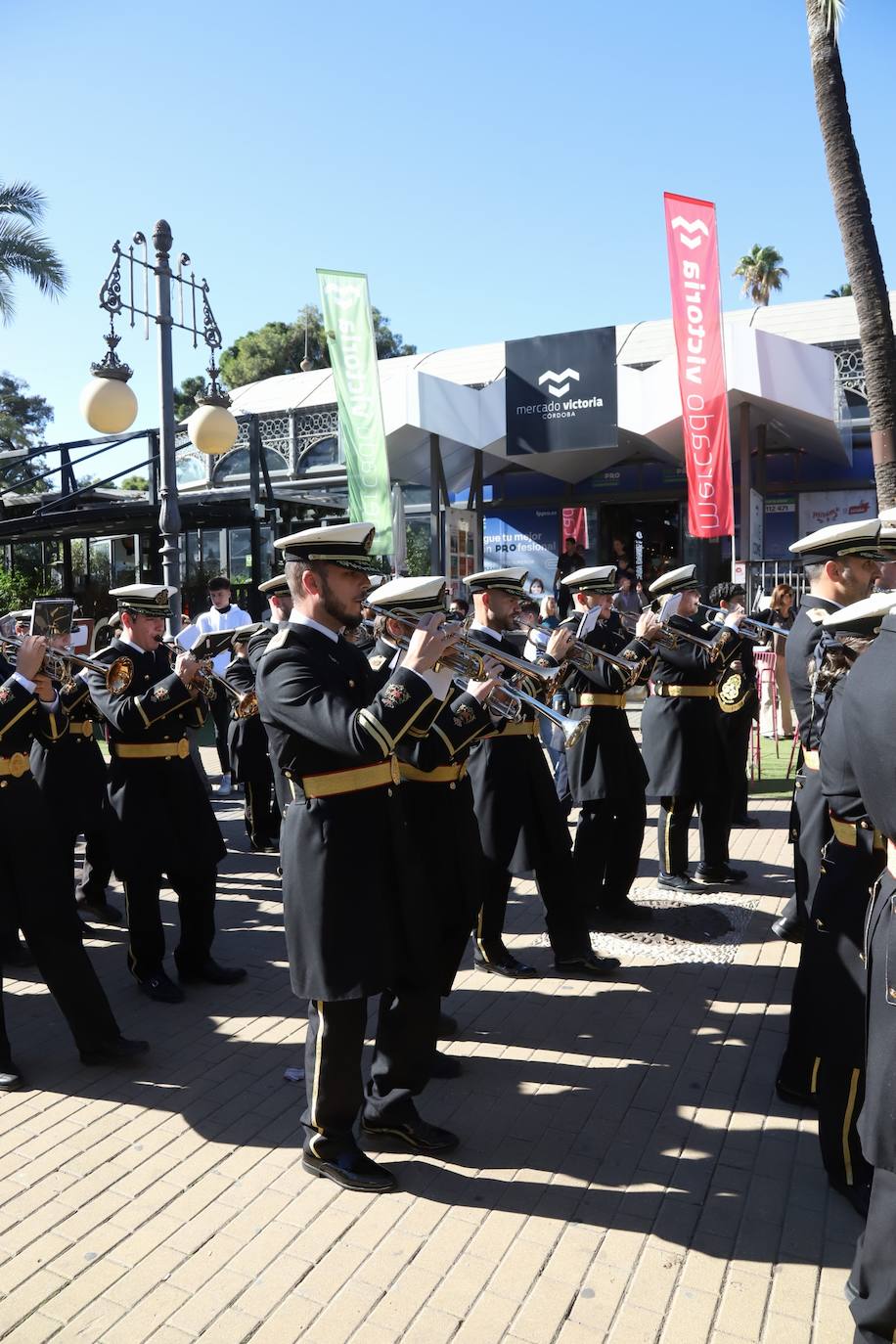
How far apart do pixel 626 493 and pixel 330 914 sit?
58.8ft

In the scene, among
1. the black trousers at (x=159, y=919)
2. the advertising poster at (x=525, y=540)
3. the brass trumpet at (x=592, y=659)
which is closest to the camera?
the black trousers at (x=159, y=919)

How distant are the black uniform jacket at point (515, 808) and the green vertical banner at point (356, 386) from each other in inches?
347

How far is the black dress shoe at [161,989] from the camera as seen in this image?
5.19 m

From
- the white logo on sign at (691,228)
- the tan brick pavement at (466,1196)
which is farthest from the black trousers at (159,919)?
the white logo on sign at (691,228)

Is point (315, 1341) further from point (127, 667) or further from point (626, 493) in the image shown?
point (626, 493)

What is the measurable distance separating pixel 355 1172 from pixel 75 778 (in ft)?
12.0

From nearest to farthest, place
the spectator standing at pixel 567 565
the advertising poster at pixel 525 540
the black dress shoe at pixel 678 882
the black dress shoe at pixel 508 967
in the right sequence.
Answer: the black dress shoe at pixel 508 967 → the black dress shoe at pixel 678 882 → the spectator standing at pixel 567 565 → the advertising poster at pixel 525 540

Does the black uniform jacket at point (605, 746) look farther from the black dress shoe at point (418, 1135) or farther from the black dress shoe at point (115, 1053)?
the black dress shoe at point (115, 1053)

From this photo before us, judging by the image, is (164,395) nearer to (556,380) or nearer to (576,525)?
(556,380)

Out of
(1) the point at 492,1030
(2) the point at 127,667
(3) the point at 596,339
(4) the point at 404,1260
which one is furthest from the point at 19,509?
(4) the point at 404,1260

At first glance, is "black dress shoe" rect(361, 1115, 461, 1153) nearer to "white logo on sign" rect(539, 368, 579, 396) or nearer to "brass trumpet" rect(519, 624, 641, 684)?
"brass trumpet" rect(519, 624, 641, 684)

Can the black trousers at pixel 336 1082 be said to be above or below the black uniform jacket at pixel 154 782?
below

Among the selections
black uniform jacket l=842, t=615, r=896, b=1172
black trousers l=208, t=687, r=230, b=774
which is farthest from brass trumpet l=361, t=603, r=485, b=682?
black trousers l=208, t=687, r=230, b=774

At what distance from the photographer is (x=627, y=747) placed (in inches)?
239
